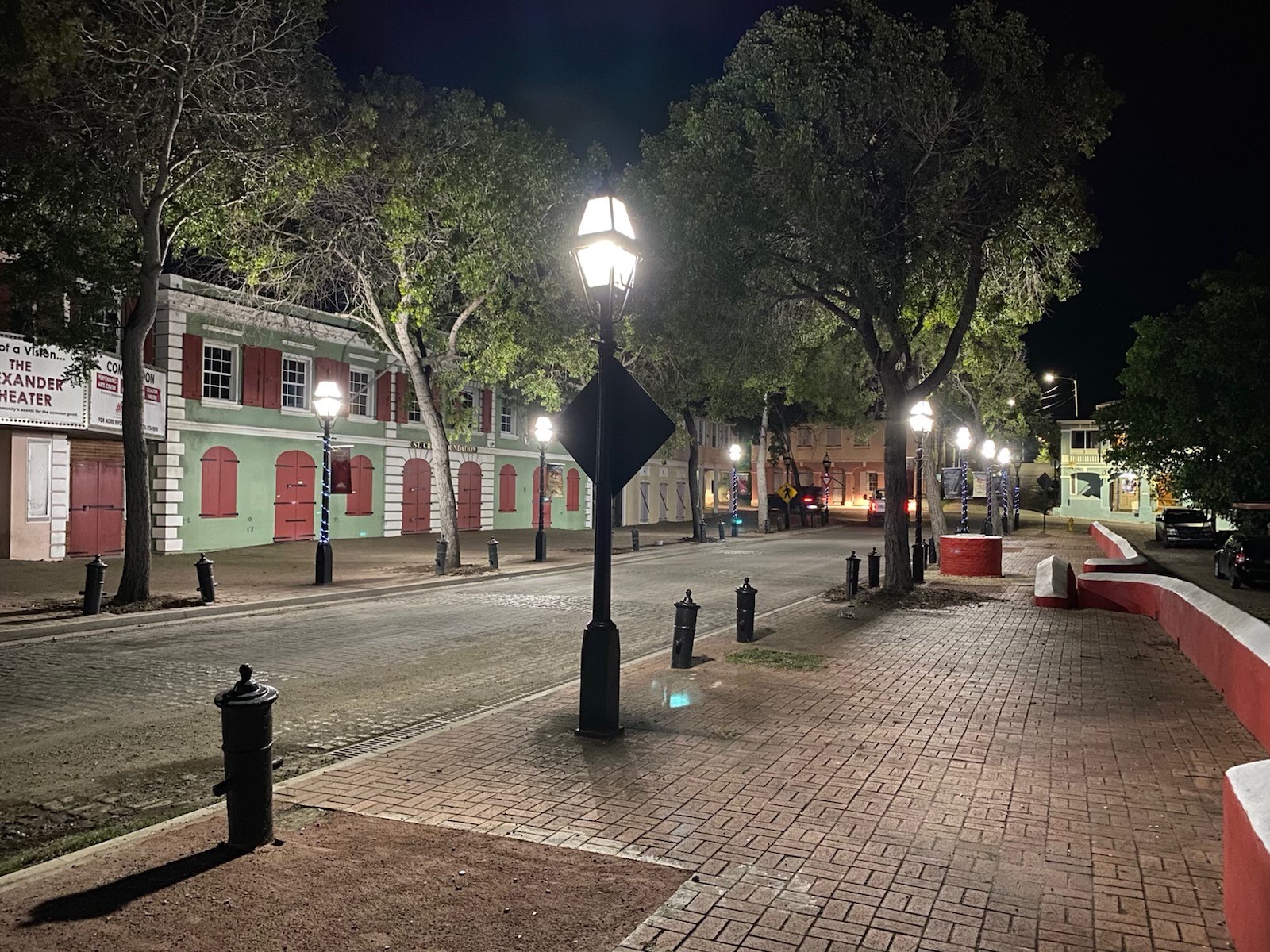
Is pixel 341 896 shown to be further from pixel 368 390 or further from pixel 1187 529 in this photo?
pixel 1187 529

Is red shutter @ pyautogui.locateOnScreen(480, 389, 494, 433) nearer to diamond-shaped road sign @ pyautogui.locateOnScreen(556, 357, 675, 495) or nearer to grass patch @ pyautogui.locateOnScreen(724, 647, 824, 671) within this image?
grass patch @ pyautogui.locateOnScreen(724, 647, 824, 671)

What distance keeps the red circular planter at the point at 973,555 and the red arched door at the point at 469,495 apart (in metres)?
19.6

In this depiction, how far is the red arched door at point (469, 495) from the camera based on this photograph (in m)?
36.2

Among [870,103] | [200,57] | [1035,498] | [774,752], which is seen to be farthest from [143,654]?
[1035,498]

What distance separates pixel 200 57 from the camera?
14141 mm

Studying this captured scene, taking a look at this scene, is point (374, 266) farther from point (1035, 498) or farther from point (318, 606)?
point (1035, 498)

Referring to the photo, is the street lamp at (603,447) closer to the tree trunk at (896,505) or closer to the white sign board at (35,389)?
the tree trunk at (896,505)

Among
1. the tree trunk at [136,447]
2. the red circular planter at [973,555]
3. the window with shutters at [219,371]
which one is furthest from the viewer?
the window with shutters at [219,371]

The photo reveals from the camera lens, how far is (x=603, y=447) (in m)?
7.45

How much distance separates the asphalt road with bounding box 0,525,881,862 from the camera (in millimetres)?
6344

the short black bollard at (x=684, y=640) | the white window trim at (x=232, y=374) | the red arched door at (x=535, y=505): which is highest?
the white window trim at (x=232, y=374)

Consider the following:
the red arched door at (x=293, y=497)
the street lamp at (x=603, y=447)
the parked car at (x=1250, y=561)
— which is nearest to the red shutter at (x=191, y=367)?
the red arched door at (x=293, y=497)

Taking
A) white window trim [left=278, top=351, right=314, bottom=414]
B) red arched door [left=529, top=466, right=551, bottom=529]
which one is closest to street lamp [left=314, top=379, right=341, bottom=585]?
white window trim [left=278, top=351, right=314, bottom=414]

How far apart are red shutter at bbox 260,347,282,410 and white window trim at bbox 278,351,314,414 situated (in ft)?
0.15
